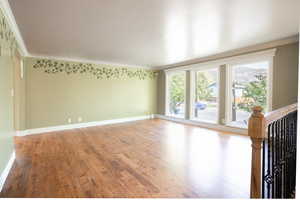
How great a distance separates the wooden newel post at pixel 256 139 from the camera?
930 mm

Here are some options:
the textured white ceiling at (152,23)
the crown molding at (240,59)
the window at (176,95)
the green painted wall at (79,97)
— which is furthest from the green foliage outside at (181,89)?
the textured white ceiling at (152,23)

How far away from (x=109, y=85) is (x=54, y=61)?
1879mm

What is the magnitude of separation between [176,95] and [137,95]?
161 centimetres

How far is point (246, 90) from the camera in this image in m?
4.55

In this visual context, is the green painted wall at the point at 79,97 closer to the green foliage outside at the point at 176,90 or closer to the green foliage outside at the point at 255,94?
the green foliage outside at the point at 176,90

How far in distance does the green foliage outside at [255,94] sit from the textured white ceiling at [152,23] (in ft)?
3.59

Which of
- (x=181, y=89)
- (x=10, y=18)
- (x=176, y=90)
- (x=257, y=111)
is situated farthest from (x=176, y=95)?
(x=257, y=111)

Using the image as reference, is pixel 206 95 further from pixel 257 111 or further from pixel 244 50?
pixel 257 111

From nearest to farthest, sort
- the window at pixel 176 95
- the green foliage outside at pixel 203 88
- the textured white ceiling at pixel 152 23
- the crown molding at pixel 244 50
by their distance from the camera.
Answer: the textured white ceiling at pixel 152 23, the crown molding at pixel 244 50, the green foliage outside at pixel 203 88, the window at pixel 176 95

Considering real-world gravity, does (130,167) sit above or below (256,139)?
below

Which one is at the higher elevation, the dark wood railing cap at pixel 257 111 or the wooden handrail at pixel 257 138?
the dark wood railing cap at pixel 257 111

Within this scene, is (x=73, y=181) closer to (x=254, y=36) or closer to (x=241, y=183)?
(x=241, y=183)

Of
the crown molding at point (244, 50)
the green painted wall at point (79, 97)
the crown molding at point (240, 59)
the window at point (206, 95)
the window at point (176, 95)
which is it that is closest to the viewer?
the crown molding at point (244, 50)

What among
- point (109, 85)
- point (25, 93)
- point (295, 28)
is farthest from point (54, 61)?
point (295, 28)
